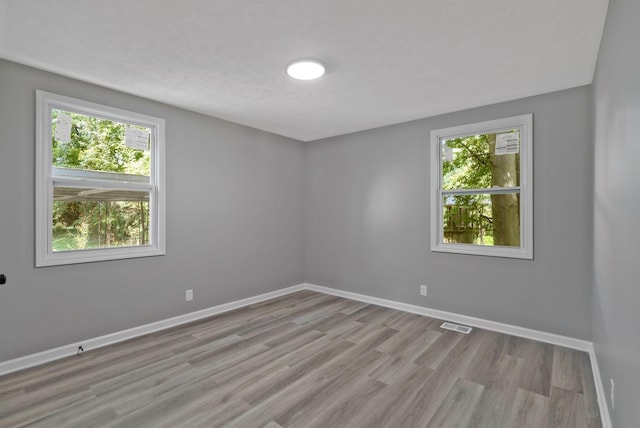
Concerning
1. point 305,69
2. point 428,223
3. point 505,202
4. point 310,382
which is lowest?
point 310,382

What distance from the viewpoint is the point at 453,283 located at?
3.64 meters

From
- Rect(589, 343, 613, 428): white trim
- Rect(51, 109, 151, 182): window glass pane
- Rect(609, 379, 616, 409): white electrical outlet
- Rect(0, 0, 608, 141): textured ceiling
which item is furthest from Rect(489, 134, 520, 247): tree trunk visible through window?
Rect(51, 109, 151, 182): window glass pane

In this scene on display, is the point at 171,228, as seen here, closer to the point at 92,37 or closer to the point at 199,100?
the point at 199,100

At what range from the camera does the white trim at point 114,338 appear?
8.19ft

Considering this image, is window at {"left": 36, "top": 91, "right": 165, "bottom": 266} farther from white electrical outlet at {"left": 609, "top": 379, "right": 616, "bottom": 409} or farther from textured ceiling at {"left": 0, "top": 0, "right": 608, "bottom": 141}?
white electrical outlet at {"left": 609, "top": 379, "right": 616, "bottom": 409}

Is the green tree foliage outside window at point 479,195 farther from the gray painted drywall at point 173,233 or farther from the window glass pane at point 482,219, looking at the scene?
the gray painted drywall at point 173,233

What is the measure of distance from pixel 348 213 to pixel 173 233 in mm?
2396

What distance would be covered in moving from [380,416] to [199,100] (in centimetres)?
328

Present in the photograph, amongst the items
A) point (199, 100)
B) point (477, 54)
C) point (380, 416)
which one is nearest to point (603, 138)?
point (477, 54)

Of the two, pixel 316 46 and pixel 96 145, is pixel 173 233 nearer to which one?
pixel 96 145

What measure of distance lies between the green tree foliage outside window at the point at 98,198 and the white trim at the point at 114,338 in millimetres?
870

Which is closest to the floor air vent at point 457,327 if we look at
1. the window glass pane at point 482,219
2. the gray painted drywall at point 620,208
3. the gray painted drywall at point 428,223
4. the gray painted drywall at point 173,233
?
the gray painted drywall at point 428,223

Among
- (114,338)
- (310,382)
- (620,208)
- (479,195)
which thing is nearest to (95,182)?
(114,338)

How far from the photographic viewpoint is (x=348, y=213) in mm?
4648
